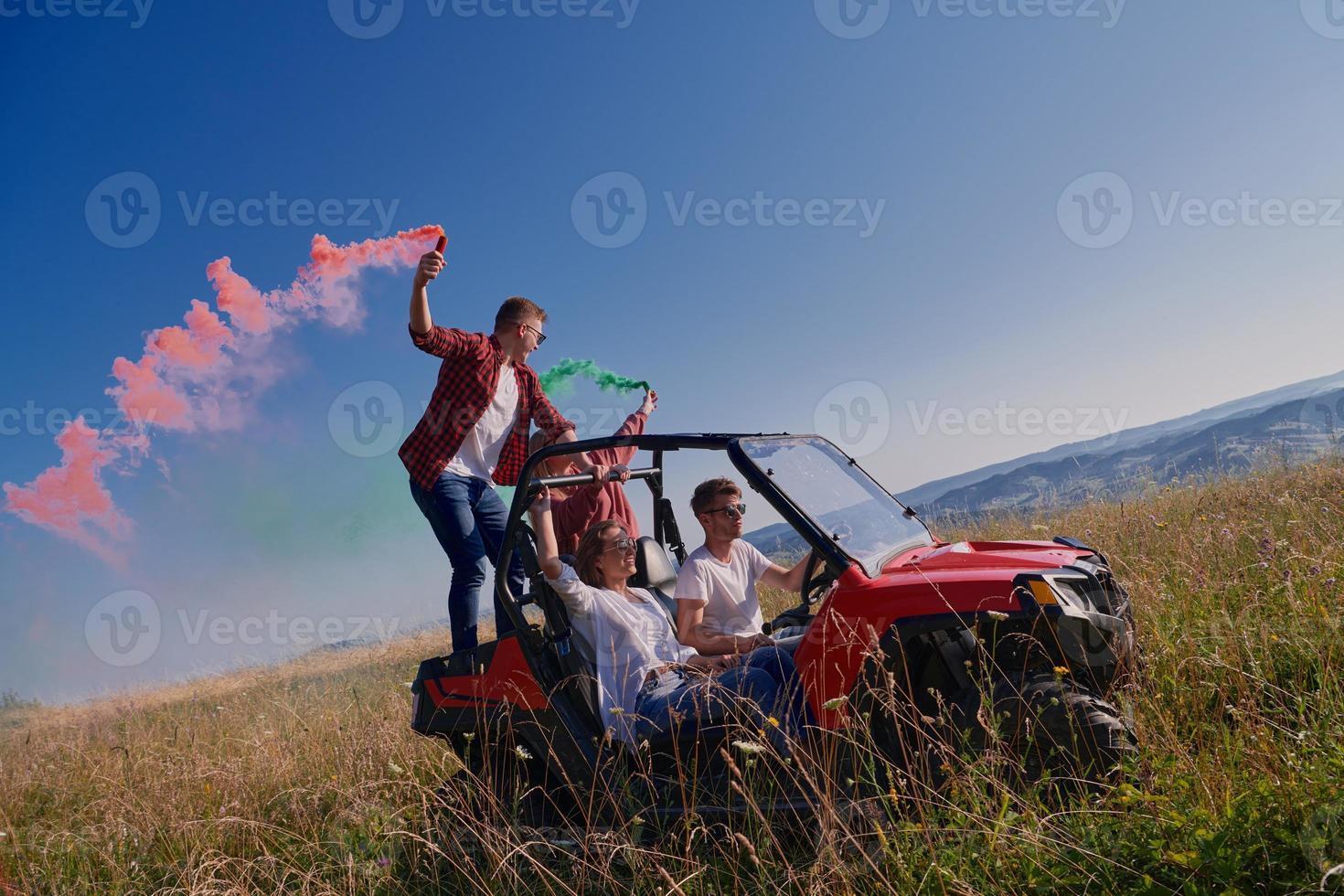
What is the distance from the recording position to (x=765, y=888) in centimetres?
255

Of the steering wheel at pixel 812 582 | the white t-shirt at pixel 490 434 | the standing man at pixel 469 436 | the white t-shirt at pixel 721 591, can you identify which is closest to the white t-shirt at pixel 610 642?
the white t-shirt at pixel 721 591

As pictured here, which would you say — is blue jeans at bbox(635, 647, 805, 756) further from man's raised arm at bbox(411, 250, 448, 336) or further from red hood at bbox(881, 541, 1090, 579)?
man's raised arm at bbox(411, 250, 448, 336)

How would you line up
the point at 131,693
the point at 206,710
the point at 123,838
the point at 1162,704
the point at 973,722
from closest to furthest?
the point at 973,722 → the point at 1162,704 → the point at 123,838 → the point at 206,710 → the point at 131,693

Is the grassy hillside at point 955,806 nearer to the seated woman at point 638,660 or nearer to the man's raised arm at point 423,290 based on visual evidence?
the seated woman at point 638,660

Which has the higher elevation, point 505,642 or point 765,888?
point 505,642

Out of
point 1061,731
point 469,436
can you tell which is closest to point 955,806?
point 1061,731

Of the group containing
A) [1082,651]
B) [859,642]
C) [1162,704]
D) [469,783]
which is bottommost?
[1162,704]

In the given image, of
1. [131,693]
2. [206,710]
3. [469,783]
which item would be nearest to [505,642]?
[469,783]

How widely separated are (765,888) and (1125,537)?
5.36 meters

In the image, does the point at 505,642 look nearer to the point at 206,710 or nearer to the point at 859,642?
the point at 859,642

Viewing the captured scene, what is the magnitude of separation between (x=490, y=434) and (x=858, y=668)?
2.93 m

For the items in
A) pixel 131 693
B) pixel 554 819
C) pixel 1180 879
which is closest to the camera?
pixel 1180 879

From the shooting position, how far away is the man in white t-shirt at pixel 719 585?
386 cm

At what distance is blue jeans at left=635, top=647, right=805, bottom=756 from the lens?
2979 mm
